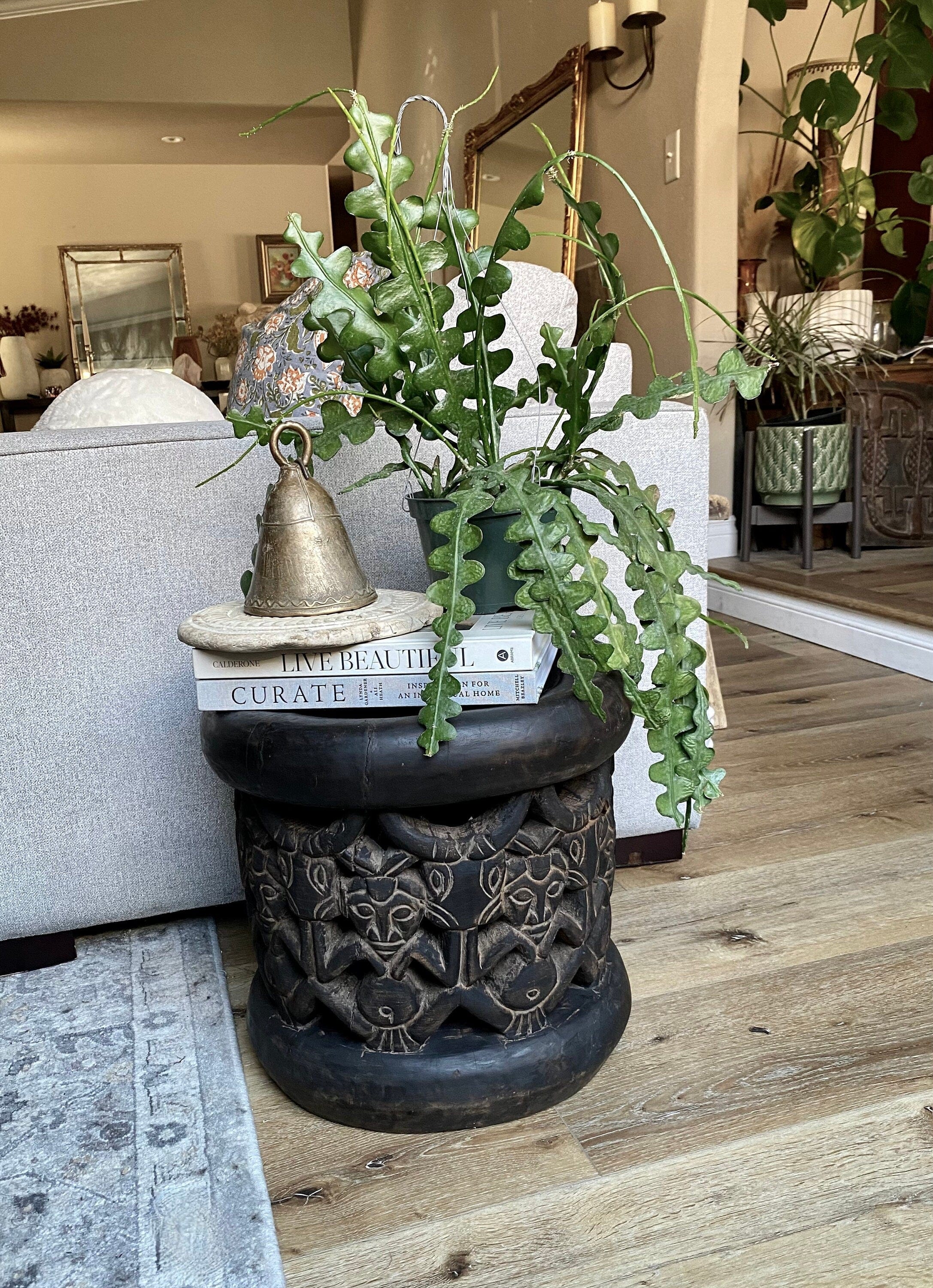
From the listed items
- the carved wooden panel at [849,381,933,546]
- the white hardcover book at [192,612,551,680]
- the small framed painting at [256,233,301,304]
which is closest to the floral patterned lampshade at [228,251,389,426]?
the white hardcover book at [192,612,551,680]

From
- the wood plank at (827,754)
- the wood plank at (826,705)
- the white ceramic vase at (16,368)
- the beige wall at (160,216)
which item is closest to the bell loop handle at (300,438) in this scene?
the wood plank at (827,754)

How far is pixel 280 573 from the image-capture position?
0.91 m

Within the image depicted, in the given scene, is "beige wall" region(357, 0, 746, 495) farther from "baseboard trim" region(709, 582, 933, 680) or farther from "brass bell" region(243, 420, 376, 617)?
"brass bell" region(243, 420, 376, 617)

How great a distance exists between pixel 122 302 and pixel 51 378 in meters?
0.76

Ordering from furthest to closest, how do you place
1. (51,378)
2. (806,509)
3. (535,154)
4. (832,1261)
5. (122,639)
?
(51,378)
(535,154)
(806,509)
(122,639)
(832,1261)

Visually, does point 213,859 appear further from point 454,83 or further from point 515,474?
point 454,83

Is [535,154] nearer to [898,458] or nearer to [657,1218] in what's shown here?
[898,458]

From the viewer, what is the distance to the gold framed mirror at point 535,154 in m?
3.79

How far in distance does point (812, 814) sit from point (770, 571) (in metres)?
1.76

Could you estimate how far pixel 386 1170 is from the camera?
88cm

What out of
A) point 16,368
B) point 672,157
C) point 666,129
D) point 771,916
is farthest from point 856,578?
point 16,368

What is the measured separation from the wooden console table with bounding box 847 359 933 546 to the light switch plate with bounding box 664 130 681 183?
0.92 metres

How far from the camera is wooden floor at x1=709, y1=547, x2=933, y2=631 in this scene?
2.56 m

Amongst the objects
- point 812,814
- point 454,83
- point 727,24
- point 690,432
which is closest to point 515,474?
point 690,432
